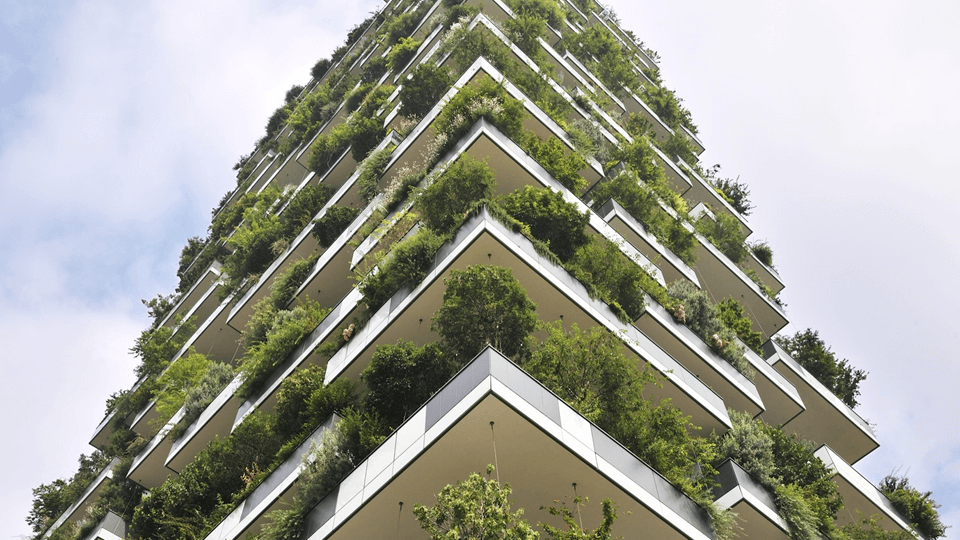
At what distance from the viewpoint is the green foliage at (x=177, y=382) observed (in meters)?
25.1

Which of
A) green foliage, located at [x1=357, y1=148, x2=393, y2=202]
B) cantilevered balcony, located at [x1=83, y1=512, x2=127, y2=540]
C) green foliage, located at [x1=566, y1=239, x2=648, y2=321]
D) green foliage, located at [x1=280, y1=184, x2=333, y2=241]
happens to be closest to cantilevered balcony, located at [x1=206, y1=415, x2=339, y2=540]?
green foliage, located at [x1=566, y1=239, x2=648, y2=321]

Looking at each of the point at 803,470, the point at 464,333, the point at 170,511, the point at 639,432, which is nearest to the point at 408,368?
the point at 464,333

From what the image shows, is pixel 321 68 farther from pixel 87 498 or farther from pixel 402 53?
pixel 87 498

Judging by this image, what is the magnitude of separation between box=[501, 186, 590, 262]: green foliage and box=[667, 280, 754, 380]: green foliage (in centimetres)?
343

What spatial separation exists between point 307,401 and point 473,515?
7504 mm

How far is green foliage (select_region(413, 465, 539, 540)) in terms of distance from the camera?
940 centimetres

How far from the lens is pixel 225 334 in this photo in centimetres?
2942

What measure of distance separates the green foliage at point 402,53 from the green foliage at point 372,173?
33.0ft

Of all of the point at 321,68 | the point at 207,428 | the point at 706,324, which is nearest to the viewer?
the point at 706,324

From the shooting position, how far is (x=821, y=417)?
23984mm

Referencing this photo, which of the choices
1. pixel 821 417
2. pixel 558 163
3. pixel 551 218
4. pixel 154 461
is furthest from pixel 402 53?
pixel 821 417

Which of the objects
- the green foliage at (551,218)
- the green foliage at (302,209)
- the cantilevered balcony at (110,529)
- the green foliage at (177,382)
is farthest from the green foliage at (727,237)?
the cantilevered balcony at (110,529)

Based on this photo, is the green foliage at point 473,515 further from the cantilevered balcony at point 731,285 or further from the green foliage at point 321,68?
the green foliage at point 321,68

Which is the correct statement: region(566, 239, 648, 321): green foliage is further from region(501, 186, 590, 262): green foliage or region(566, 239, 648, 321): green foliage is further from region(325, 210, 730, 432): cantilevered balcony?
region(325, 210, 730, 432): cantilevered balcony
